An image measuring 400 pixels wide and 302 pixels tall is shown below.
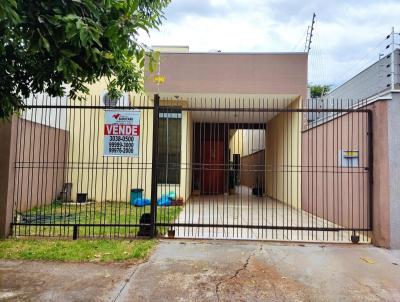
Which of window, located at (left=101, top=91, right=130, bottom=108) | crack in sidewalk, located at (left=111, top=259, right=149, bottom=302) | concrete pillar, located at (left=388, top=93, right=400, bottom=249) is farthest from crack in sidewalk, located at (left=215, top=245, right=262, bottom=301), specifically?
window, located at (left=101, top=91, right=130, bottom=108)

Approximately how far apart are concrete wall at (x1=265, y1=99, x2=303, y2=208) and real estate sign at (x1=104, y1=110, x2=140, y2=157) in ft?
13.3

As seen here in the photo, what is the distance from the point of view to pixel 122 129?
22.2 ft

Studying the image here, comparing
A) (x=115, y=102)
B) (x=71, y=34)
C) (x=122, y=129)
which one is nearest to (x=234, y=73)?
(x=115, y=102)

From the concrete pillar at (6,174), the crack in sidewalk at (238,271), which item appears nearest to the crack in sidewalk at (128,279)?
the crack in sidewalk at (238,271)

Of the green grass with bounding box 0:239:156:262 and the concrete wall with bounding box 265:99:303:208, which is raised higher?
the concrete wall with bounding box 265:99:303:208

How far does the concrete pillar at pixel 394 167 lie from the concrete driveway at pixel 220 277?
0.37 meters

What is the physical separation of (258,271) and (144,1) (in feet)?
12.4

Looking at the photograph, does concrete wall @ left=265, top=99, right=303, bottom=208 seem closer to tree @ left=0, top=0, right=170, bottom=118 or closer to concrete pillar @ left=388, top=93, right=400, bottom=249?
concrete pillar @ left=388, top=93, right=400, bottom=249

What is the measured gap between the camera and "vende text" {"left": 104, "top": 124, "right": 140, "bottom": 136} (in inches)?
265

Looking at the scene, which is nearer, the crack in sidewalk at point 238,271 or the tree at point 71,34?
the tree at point 71,34

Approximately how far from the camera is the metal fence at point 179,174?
21.6 ft

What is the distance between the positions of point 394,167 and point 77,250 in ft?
17.7

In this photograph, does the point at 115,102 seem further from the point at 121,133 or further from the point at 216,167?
the point at 216,167

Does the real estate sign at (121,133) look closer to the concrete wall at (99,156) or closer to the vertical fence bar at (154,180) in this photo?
the vertical fence bar at (154,180)
